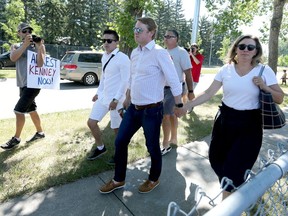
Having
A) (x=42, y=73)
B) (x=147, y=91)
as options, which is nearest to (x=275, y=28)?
(x=42, y=73)

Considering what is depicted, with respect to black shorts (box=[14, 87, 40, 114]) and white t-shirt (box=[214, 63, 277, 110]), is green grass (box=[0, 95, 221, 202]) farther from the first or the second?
white t-shirt (box=[214, 63, 277, 110])

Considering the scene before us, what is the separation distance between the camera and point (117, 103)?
12.1 feet

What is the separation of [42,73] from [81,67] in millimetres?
9492

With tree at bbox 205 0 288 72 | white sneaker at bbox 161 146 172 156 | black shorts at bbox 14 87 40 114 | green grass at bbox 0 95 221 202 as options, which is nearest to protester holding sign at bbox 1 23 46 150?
black shorts at bbox 14 87 40 114

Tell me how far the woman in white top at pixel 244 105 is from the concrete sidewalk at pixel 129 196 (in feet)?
2.27

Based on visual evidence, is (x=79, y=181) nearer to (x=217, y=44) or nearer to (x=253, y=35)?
(x=253, y=35)

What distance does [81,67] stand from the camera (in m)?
13.8

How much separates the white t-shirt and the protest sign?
3110 millimetres

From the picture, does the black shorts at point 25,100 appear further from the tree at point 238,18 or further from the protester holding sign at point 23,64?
the tree at point 238,18

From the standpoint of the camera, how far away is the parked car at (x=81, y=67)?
1358 cm

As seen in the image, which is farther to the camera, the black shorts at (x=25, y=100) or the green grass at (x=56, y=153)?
the black shorts at (x=25, y=100)

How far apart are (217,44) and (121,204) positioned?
7624cm

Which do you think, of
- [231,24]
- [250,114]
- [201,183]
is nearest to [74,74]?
[231,24]

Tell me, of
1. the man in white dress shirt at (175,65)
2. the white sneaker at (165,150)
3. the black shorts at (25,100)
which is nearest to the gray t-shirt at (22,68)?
the black shorts at (25,100)
